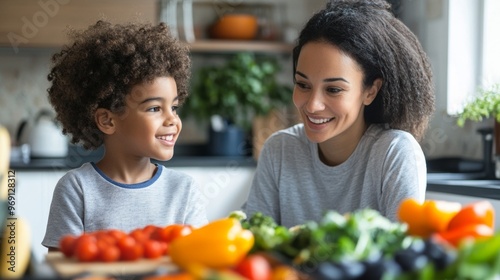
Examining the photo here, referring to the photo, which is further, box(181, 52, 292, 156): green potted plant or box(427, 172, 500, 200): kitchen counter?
box(181, 52, 292, 156): green potted plant

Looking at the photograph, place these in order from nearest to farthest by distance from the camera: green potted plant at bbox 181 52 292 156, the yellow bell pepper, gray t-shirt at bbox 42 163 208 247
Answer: the yellow bell pepper
gray t-shirt at bbox 42 163 208 247
green potted plant at bbox 181 52 292 156

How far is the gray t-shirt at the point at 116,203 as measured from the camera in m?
1.73

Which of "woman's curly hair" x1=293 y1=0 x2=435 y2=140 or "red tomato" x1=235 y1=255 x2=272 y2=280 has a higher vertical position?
"woman's curly hair" x1=293 y1=0 x2=435 y2=140

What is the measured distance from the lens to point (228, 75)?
4090 millimetres

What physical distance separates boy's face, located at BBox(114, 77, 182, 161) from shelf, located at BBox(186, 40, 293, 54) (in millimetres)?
2329

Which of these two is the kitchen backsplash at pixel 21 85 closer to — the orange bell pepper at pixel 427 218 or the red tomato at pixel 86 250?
the red tomato at pixel 86 250

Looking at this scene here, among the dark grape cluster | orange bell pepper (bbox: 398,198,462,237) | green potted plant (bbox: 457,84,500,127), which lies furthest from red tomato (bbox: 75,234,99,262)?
green potted plant (bbox: 457,84,500,127)

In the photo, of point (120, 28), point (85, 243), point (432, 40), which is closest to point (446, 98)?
point (432, 40)

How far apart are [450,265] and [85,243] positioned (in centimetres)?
57

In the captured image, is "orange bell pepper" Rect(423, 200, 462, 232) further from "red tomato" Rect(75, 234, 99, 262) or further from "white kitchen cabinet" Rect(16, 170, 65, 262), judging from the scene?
"white kitchen cabinet" Rect(16, 170, 65, 262)

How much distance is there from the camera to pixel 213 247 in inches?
43.2

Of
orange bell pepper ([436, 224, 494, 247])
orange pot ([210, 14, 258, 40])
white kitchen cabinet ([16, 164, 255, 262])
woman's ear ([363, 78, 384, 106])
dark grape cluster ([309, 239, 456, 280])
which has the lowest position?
white kitchen cabinet ([16, 164, 255, 262])

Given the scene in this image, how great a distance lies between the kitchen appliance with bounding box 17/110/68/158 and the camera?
12.6 feet

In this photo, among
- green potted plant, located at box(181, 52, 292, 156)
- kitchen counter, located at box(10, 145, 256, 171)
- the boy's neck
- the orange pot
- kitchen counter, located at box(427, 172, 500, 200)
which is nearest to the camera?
the boy's neck
